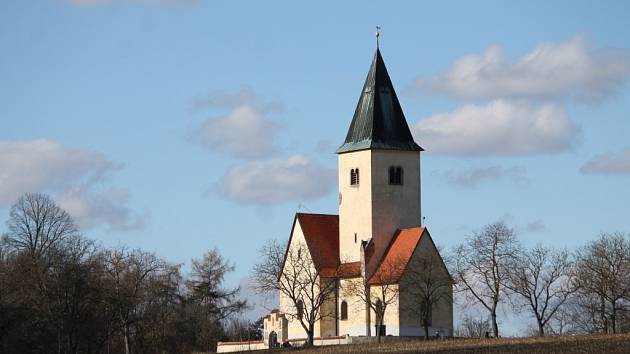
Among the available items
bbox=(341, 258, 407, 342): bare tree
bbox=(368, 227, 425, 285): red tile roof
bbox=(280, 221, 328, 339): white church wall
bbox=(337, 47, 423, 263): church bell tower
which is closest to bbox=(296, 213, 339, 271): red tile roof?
bbox=(280, 221, 328, 339): white church wall

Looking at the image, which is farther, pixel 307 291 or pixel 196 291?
pixel 196 291

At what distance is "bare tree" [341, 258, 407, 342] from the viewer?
294ft

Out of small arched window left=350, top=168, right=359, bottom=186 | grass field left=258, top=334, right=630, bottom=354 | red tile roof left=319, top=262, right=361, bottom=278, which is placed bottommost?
grass field left=258, top=334, right=630, bottom=354

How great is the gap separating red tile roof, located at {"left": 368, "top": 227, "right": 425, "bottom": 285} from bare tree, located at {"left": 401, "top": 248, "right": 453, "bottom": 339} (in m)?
0.63

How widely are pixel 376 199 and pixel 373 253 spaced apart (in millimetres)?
3420

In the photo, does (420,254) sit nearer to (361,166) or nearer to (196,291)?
(361,166)

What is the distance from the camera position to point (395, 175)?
93375 millimetres

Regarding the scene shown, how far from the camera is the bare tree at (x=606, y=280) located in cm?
8962

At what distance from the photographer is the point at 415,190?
94000 mm

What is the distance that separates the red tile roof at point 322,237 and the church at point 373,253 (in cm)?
7

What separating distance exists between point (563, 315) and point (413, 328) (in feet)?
62.4

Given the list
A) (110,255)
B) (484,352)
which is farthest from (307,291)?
(484,352)

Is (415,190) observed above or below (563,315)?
above

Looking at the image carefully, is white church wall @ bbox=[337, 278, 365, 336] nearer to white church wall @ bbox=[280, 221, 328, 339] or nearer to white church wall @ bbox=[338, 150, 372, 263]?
white church wall @ bbox=[338, 150, 372, 263]
